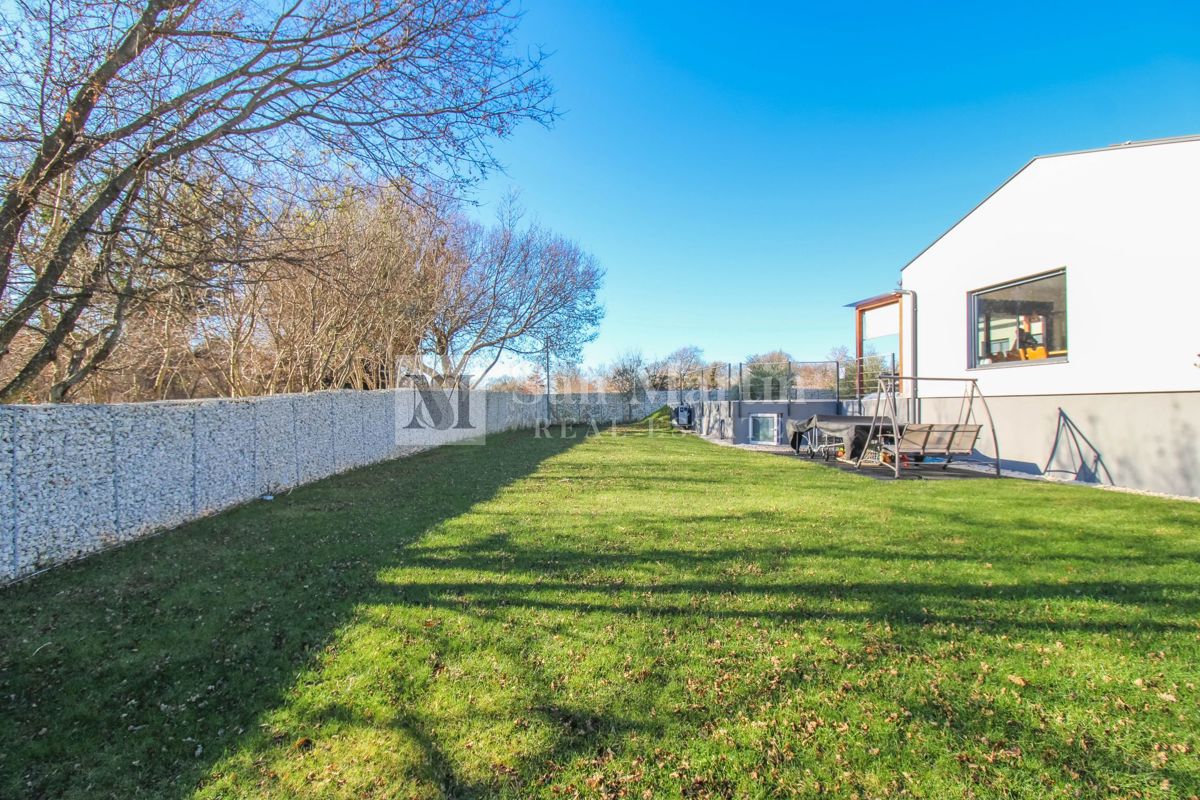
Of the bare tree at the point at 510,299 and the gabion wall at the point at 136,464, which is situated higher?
the bare tree at the point at 510,299

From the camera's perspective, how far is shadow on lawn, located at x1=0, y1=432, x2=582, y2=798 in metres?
2.12

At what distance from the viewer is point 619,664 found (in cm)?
272

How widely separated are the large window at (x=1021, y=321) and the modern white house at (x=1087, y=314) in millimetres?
24

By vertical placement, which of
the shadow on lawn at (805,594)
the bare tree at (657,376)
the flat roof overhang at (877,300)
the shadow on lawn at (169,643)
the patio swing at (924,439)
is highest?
the flat roof overhang at (877,300)

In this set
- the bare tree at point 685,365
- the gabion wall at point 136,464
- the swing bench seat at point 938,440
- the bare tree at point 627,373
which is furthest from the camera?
the bare tree at point 627,373

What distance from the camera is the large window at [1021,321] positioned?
346 inches

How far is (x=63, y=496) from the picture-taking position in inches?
184

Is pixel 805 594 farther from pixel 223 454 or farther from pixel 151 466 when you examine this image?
pixel 223 454

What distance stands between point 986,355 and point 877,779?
1107 centimetres

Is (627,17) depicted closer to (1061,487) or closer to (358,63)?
(358,63)

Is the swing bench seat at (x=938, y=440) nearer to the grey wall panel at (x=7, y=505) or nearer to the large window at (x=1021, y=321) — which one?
the large window at (x=1021, y=321)

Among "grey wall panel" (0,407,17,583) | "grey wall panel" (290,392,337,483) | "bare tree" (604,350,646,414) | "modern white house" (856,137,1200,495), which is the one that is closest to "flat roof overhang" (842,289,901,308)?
"modern white house" (856,137,1200,495)

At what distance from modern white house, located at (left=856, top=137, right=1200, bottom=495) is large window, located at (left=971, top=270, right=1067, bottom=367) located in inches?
0.9

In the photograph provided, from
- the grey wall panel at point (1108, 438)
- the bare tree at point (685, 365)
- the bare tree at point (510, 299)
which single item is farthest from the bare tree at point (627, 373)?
the grey wall panel at point (1108, 438)
